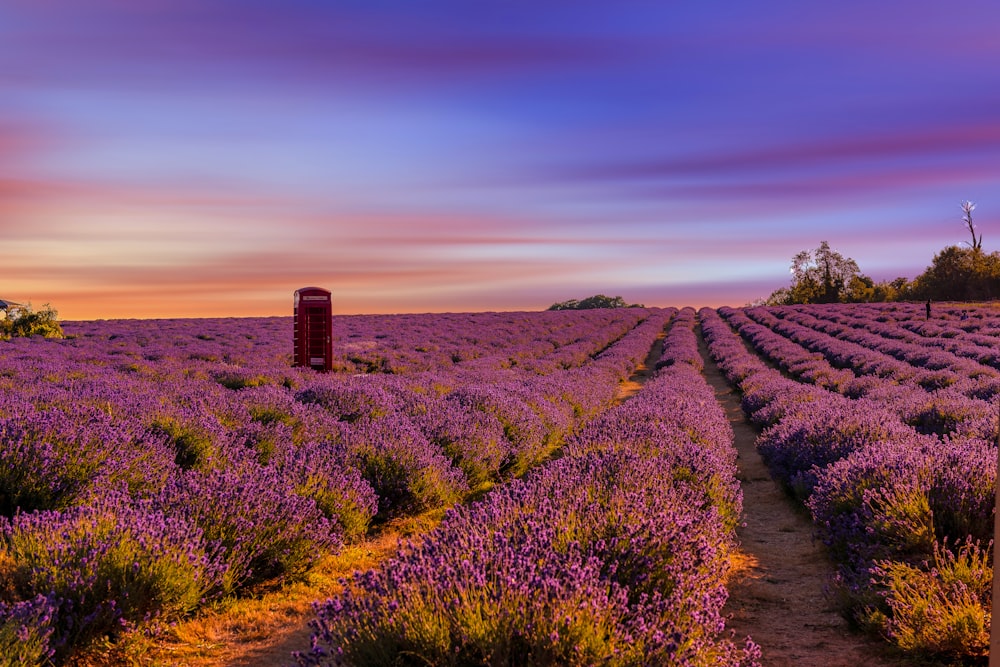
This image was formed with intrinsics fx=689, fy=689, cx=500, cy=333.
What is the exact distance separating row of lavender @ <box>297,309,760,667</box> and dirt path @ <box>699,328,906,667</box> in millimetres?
502

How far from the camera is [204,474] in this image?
5.94 m

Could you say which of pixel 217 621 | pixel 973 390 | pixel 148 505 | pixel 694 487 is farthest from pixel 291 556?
pixel 973 390

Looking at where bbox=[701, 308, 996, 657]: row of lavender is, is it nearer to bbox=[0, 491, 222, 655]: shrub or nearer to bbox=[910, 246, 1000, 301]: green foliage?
bbox=[0, 491, 222, 655]: shrub

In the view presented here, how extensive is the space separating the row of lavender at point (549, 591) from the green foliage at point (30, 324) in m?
26.5

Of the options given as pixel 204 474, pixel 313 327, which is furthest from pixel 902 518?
pixel 313 327

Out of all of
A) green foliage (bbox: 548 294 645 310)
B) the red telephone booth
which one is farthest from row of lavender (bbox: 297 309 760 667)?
green foliage (bbox: 548 294 645 310)

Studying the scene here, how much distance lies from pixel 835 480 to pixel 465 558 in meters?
3.61

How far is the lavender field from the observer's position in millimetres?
2621

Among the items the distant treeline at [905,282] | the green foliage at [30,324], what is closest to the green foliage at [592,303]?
the distant treeline at [905,282]

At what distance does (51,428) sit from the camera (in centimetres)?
559

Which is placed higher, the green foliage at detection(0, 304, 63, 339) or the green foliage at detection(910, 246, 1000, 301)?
the green foliage at detection(910, 246, 1000, 301)

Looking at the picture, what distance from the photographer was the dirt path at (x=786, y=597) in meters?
3.80

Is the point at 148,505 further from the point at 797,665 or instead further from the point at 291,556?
the point at 797,665

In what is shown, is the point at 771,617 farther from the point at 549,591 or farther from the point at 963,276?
the point at 963,276
